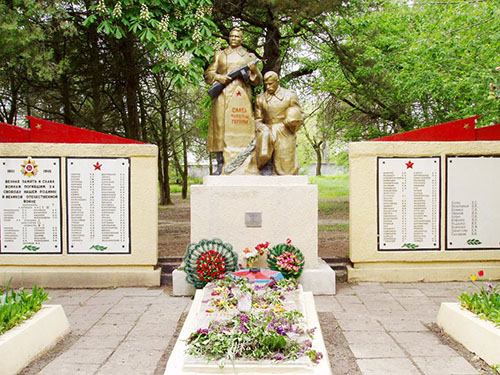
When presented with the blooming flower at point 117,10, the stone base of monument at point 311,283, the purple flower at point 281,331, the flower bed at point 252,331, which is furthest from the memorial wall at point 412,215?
the blooming flower at point 117,10

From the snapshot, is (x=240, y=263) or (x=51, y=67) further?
(x=51, y=67)

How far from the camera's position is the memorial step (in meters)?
6.51

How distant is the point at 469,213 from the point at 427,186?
0.74 metres

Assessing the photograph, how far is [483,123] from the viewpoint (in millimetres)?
8117

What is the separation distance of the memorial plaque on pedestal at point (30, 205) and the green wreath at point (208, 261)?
6.87 feet

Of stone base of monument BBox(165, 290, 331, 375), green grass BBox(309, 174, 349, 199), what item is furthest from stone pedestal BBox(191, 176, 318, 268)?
green grass BBox(309, 174, 349, 199)

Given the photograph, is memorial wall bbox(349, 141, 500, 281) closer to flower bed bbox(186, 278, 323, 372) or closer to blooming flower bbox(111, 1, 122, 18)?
flower bed bbox(186, 278, 323, 372)

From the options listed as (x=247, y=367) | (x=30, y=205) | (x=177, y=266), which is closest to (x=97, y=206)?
(x=30, y=205)

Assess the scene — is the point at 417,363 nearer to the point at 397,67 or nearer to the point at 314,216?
the point at 314,216

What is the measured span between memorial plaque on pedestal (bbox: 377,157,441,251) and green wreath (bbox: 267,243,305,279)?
142 centimetres

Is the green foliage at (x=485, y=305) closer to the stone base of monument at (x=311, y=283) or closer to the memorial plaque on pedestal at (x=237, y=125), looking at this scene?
the stone base of monument at (x=311, y=283)

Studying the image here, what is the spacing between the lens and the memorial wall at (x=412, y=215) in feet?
21.2

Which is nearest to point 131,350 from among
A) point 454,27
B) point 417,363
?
point 417,363

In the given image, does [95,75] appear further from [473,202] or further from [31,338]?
[473,202]
